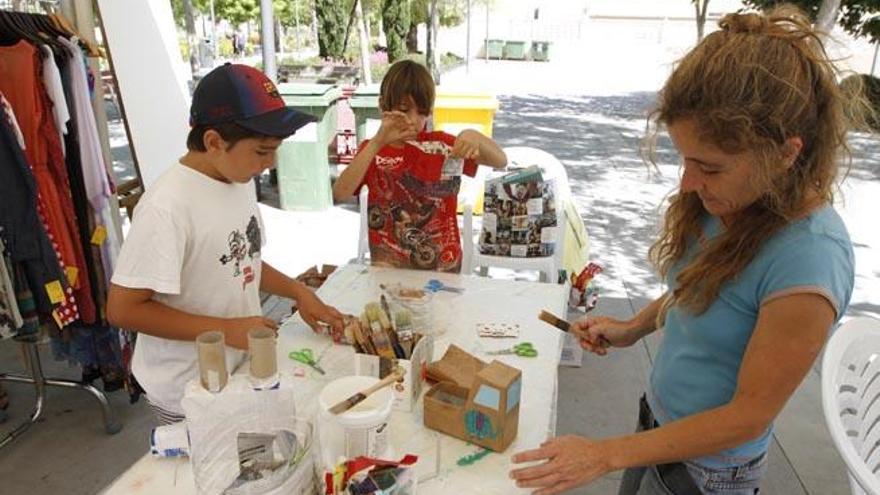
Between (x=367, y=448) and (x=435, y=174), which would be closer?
(x=367, y=448)

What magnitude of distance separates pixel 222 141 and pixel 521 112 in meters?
11.4

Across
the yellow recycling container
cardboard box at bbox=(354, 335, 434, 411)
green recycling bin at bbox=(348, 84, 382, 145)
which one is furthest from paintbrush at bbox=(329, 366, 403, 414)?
green recycling bin at bbox=(348, 84, 382, 145)

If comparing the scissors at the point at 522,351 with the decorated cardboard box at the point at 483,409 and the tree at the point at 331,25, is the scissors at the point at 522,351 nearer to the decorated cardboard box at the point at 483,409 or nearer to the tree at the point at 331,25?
the decorated cardboard box at the point at 483,409

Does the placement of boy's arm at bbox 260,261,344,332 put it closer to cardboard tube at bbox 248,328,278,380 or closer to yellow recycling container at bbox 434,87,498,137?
cardboard tube at bbox 248,328,278,380

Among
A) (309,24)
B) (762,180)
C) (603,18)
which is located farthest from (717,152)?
(603,18)

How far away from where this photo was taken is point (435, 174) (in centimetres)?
248

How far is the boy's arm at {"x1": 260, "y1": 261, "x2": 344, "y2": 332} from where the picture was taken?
1.79 m

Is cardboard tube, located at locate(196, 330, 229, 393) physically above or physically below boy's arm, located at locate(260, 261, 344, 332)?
above

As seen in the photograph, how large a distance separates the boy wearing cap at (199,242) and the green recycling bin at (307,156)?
4.06 m

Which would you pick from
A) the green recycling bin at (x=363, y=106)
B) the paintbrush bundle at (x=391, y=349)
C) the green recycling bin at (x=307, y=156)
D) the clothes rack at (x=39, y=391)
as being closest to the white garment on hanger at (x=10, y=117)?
the clothes rack at (x=39, y=391)

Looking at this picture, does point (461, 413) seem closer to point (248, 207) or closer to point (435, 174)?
point (248, 207)

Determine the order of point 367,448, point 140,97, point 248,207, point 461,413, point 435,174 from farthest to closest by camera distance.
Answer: point 140,97 < point 435,174 < point 248,207 < point 461,413 < point 367,448

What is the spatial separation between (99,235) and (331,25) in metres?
11.7

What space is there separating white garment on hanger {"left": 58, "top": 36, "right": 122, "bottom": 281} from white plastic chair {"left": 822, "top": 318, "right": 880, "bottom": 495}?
2.53 meters
